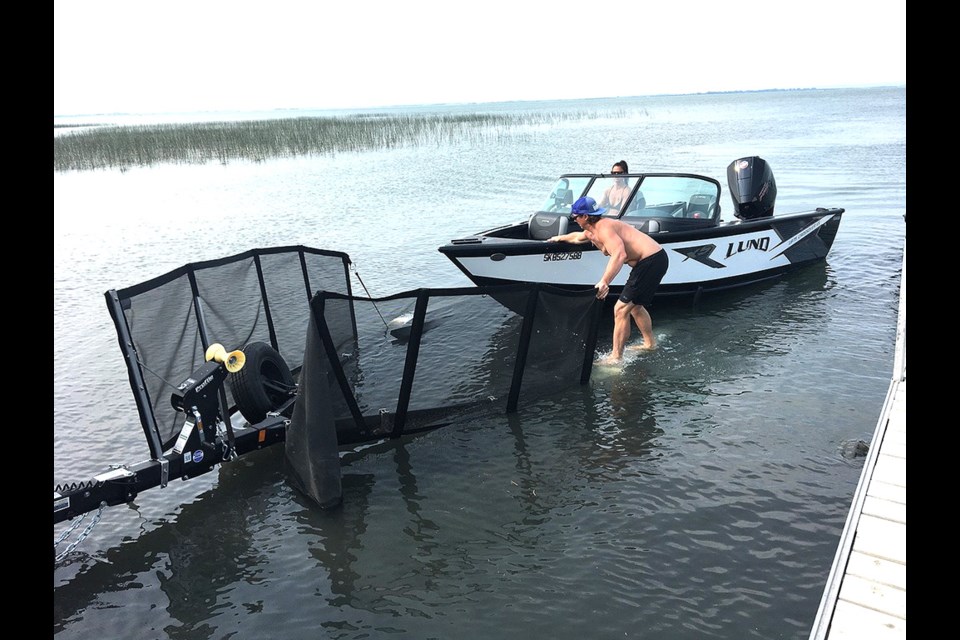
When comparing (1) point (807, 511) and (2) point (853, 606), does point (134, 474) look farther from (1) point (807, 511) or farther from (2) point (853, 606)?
(1) point (807, 511)

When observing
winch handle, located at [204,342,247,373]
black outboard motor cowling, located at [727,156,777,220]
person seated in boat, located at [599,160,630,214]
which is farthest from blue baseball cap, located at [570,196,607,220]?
black outboard motor cowling, located at [727,156,777,220]

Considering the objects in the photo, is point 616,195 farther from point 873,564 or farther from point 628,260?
point 873,564

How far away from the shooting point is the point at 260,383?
670 centimetres

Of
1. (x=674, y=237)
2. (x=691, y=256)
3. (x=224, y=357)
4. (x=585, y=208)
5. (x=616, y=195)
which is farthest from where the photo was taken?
(x=616, y=195)

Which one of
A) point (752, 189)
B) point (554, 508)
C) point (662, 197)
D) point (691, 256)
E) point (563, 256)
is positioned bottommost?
point (554, 508)

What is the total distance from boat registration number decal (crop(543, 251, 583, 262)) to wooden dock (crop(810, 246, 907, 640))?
560cm

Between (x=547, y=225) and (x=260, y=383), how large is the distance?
6493mm

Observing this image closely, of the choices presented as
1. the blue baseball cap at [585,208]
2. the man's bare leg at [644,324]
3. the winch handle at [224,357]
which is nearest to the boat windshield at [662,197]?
the man's bare leg at [644,324]

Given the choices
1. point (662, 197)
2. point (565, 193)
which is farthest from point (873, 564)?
point (565, 193)

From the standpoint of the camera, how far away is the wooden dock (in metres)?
3.63

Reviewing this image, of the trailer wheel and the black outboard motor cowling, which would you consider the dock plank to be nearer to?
the trailer wheel
